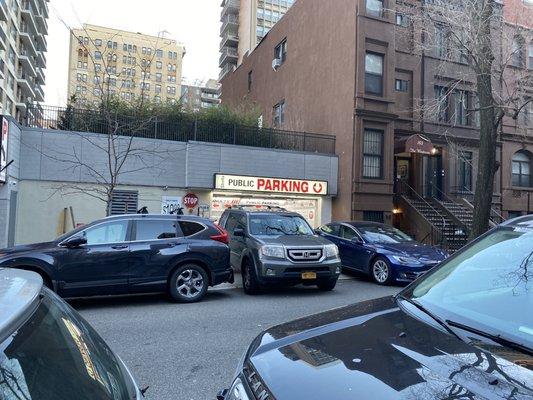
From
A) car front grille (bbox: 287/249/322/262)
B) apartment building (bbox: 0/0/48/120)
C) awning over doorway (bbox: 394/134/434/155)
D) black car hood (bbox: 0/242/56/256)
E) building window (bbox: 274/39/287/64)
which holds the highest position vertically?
apartment building (bbox: 0/0/48/120)

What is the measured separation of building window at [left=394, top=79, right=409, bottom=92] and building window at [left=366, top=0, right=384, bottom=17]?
3637mm

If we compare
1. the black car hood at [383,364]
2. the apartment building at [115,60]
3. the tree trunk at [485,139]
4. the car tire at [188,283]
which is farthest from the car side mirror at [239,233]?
the tree trunk at [485,139]

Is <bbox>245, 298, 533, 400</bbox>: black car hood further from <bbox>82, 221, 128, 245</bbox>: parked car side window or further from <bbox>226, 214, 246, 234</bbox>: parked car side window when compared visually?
<bbox>226, 214, 246, 234</bbox>: parked car side window

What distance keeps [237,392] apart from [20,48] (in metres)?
67.4

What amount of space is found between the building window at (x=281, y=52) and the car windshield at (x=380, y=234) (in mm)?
17365

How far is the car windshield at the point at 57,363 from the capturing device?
4.30 feet

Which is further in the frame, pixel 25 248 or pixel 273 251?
pixel 273 251

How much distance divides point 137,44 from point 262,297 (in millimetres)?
16302

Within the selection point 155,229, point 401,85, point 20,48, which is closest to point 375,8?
point 401,85

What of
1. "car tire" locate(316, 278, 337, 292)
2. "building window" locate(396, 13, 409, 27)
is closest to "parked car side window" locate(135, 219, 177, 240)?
"car tire" locate(316, 278, 337, 292)

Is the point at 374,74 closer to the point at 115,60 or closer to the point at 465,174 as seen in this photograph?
the point at 465,174

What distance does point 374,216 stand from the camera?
19.5 metres

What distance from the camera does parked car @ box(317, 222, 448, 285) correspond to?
36.1 ft

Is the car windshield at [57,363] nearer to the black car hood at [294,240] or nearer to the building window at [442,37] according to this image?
Result: the black car hood at [294,240]
